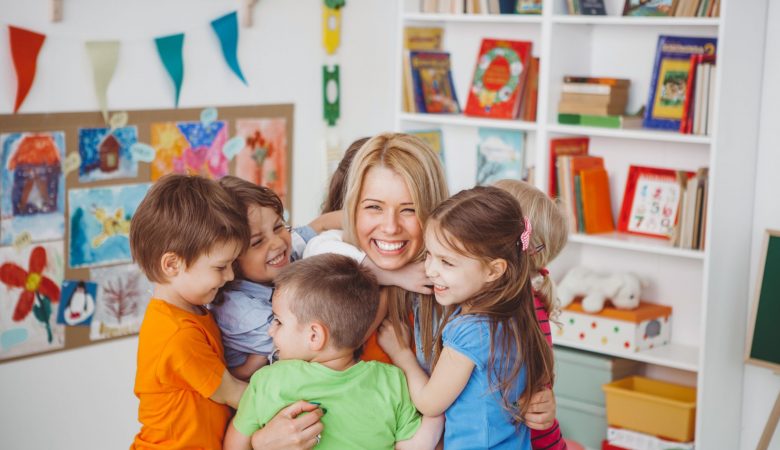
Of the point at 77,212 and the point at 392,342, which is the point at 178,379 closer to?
the point at 392,342

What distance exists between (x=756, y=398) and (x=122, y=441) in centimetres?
241

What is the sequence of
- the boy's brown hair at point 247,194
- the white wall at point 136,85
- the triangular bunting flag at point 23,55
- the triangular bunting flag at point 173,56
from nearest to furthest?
the boy's brown hair at point 247,194
the triangular bunting flag at point 23,55
the white wall at point 136,85
the triangular bunting flag at point 173,56

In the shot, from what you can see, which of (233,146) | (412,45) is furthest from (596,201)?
(233,146)

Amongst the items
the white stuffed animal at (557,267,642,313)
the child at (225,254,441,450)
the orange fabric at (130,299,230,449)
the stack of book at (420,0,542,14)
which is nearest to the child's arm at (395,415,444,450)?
the child at (225,254,441,450)

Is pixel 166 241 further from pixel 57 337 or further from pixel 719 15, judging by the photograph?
pixel 719 15

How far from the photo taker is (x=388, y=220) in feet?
6.38

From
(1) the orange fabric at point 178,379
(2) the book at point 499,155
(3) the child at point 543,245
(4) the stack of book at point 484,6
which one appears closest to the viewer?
(1) the orange fabric at point 178,379

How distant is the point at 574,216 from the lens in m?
3.93

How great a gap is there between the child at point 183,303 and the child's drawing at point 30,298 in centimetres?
151

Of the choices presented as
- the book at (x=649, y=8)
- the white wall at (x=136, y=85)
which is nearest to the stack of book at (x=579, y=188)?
the book at (x=649, y=8)

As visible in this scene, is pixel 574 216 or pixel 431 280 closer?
pixel 431 280

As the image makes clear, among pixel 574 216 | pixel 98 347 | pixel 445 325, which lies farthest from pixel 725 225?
pixel 98 347

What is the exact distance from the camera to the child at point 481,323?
5.92 feet

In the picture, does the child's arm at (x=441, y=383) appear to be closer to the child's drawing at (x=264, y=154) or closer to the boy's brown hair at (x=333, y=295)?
the boy's brown hair at (x=333, y=295)
